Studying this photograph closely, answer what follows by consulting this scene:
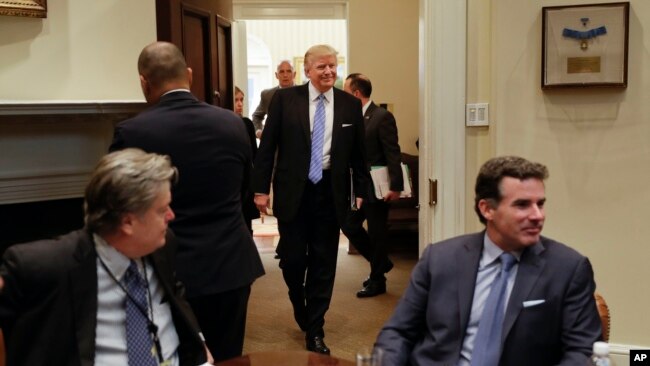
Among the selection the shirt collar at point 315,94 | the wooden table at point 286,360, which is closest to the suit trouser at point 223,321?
the wooden table at point 286,360

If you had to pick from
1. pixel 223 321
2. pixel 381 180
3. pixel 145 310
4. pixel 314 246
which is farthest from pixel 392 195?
pixel 145 310

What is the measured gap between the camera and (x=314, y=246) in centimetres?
400

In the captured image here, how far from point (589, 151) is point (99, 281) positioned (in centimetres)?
244

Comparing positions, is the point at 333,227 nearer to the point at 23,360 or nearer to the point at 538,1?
the point at 538,1

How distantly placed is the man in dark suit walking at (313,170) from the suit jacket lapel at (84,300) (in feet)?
7.13

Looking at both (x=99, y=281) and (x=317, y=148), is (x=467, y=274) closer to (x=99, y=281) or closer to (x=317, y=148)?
(x=99, y=281)

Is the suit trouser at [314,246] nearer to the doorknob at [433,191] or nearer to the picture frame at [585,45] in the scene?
the doorknob at [433,191]

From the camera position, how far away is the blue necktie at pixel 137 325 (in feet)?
5.92

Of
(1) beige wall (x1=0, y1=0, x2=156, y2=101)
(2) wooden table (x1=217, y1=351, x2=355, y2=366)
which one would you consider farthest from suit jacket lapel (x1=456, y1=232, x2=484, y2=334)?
(1) beige wall (x1=0, y1=0, x2=156, y2=101)

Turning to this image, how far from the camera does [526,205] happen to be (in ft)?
6.70

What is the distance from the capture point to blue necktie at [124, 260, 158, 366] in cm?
181

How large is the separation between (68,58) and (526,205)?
287 cm

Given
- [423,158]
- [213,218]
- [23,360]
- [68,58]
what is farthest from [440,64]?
[23,360]

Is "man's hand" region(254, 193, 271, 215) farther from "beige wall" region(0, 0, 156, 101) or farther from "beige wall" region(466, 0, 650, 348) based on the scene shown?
"beige wall" region(466, 0, 650, 348)
